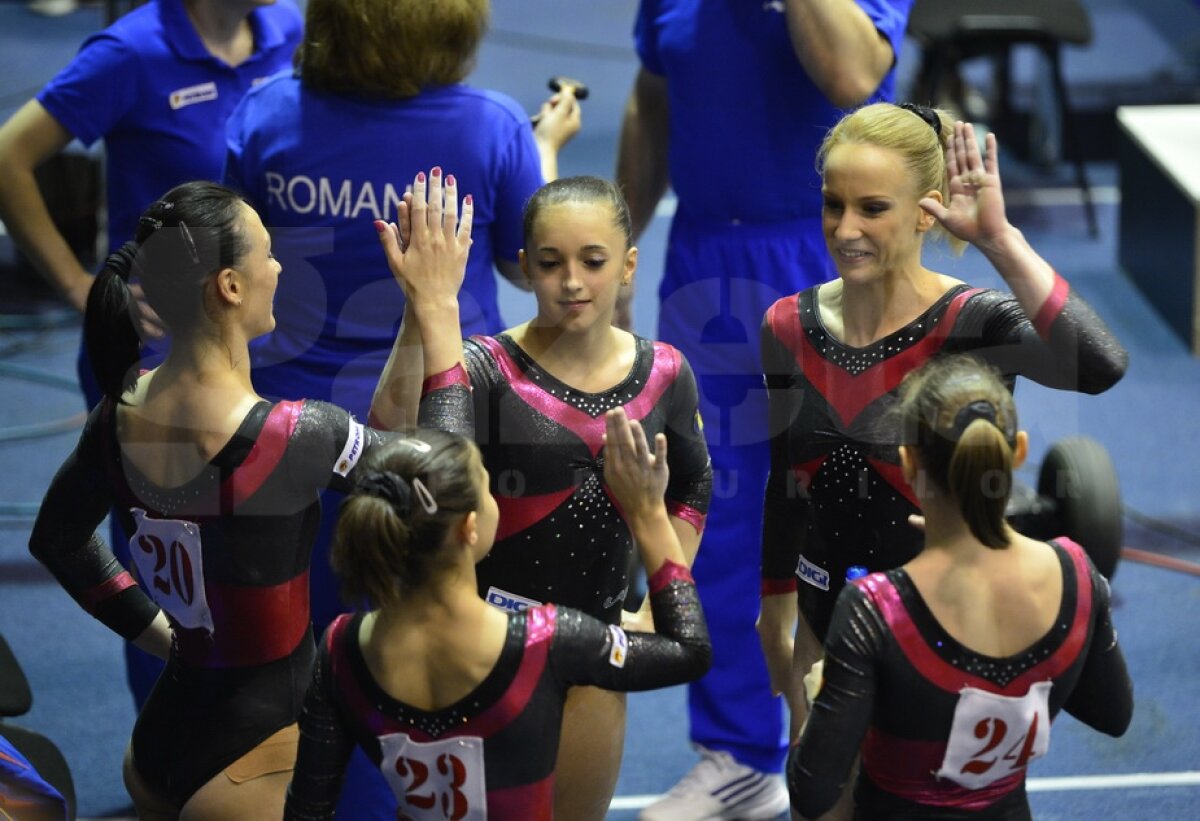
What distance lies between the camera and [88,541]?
256 cm

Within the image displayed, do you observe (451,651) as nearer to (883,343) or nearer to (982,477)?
(982,477)

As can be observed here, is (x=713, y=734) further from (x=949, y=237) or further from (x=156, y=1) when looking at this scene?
(x=156, y=1)

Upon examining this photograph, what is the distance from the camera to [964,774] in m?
2.10

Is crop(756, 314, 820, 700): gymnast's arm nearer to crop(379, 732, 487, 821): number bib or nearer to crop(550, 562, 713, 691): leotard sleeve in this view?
crop(550, 562, 713, 691): leotard sleeve

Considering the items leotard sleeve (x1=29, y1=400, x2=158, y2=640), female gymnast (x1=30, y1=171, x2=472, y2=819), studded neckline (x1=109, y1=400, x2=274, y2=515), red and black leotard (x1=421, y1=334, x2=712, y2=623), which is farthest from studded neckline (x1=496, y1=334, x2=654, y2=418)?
leotard sleeve (x1=29, y1=400, x2=158, y2=640)

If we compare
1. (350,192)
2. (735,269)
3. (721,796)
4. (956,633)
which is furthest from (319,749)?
(735,269)

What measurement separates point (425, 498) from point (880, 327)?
90 centimetres

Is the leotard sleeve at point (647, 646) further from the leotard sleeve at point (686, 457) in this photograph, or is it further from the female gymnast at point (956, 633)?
the leotard sleeve at point (686, 457)

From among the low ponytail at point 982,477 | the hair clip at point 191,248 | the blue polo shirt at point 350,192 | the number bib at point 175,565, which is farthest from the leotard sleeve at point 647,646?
the blue polo shirt at point 350,192

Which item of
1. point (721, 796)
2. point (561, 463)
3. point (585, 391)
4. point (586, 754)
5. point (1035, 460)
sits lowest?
point (1035, 460)

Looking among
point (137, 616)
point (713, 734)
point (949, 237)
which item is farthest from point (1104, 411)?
point (137, 616)

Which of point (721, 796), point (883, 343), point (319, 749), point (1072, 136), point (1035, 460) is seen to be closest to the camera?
point (319, 749)

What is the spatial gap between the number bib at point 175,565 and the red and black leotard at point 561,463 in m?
0.46

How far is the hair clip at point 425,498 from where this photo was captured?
2010 millimetres
